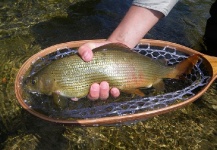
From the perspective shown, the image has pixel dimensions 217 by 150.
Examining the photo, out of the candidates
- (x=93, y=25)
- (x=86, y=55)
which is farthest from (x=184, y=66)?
(x=93, y=25)

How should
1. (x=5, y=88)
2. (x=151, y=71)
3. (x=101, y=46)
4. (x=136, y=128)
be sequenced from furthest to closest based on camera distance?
(x=5, y=88) → (x=136, y=128) → (x=151, y=71) → (x=101, y=46)

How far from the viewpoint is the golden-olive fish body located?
278cm

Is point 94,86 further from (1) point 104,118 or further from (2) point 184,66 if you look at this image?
(2) point 184,66

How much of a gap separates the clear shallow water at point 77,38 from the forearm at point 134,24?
3.45 ft

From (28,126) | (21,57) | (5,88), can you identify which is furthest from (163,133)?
(21,57)

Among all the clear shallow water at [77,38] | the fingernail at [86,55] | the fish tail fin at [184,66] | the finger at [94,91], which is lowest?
the clear shallow water at [77,38]

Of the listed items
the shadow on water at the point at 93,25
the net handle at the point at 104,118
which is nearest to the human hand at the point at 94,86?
the net handle at the point at 104,118

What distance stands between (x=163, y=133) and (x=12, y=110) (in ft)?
6.15

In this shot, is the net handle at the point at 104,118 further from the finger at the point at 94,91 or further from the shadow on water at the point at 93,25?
the shadow on water at the point at 93,25

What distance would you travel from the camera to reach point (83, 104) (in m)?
3.55

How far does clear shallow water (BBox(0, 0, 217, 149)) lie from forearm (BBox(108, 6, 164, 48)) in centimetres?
105

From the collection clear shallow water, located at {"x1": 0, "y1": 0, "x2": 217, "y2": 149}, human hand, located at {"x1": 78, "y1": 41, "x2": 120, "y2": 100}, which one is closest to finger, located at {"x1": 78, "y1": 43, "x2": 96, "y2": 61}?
human hand, located at {"x1": 78, "y1": 41, "x2": 120, "y2": 100}

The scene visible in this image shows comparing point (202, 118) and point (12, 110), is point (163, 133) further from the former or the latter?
point (12, 110)

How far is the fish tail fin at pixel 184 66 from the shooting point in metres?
3.01
